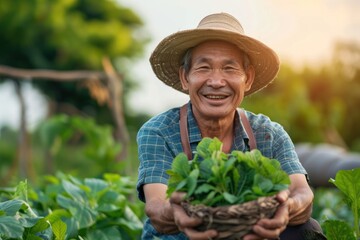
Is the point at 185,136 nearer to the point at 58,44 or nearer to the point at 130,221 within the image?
the point at 130,221

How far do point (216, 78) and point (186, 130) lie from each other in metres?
0.29

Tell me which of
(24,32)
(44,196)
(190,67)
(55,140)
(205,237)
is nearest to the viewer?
(205,237)

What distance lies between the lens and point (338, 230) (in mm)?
3096

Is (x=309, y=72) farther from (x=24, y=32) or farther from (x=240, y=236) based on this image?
(x=240, y=236)

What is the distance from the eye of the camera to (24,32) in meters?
25.2

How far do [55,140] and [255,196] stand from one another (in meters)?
6.13

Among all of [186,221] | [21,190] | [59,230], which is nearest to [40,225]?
[59,230]

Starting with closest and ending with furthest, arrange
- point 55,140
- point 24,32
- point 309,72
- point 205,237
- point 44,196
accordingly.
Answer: point 205,237
point 44,196
point 55,140
point 309,72
point 24,32

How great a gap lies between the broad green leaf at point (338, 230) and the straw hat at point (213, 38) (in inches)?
27.6

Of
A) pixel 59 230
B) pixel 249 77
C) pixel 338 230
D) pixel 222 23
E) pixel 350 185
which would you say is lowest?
pixel 338 230

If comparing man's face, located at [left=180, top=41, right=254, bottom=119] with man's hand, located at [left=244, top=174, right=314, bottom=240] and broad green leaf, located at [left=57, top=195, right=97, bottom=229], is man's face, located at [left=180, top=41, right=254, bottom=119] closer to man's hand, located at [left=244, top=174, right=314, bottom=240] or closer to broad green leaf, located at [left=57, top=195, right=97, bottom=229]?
man's hand, located at [left=244, top=174, right=314, bottom=240]

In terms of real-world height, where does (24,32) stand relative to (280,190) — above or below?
above

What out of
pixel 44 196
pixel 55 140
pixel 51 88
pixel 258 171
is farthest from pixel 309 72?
pixel 258 171

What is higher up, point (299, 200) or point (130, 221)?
point (299, 200)
